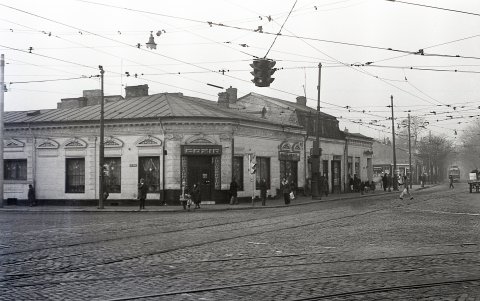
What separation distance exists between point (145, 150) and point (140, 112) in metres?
2.85

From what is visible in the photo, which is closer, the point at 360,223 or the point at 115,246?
the point at 115,246

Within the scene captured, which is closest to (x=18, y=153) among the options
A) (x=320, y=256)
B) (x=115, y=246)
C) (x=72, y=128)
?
(x=72, y=128)

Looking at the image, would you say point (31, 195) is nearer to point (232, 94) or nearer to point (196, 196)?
point (196, 196)

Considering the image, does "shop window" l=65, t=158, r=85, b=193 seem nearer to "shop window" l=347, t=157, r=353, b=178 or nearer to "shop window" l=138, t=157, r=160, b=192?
"shop window" l=138, t=157, r=160, b=192

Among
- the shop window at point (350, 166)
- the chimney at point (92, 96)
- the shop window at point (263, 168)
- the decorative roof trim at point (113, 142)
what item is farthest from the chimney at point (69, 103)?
the shop window at point (350, 166)

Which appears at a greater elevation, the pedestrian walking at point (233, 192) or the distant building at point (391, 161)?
the distant building at point (391, 161)

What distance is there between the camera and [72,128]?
119 ft

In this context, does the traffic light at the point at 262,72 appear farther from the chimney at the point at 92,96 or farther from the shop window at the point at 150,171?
the chimney at the point at 92,96

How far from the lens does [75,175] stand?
3641cm

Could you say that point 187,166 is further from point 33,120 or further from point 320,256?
point 320,256

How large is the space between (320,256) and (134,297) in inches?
208

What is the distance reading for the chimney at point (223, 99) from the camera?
4331 centimetres

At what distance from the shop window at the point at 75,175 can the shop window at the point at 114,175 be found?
2124 mm

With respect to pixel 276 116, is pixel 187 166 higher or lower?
lower
